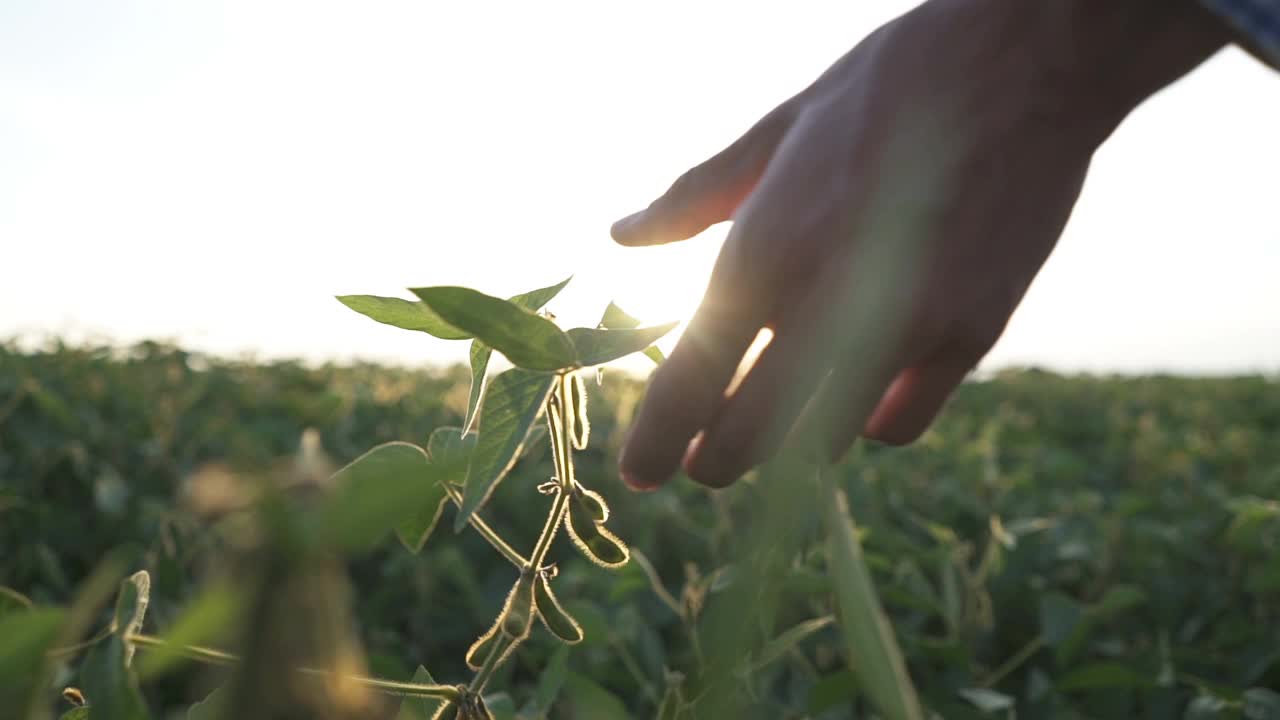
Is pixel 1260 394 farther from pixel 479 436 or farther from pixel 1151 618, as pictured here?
pixel 479 436

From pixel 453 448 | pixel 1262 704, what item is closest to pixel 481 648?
pixel 453 448

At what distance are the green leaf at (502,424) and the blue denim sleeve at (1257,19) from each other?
A: 0.65 meters

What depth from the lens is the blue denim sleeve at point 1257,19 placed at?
80 cm

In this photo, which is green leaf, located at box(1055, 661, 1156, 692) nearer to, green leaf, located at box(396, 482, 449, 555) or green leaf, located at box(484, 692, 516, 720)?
green leaf, located at box(484, 692, 516, 720)

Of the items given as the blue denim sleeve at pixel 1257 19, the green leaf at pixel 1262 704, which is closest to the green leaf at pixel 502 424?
the blue denim sleeve at pixel 1257 19

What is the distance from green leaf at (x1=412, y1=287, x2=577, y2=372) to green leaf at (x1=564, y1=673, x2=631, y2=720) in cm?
53

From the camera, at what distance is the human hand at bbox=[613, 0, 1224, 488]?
30.2 inches

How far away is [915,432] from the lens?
1093 mm

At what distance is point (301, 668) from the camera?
267mm

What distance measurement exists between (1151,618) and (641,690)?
4.46 ft

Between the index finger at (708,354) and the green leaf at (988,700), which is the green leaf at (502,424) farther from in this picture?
the green leaf at (988,700)

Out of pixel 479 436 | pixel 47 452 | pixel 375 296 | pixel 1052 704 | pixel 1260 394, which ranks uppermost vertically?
pixel 375 296

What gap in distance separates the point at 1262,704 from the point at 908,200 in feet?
3.12

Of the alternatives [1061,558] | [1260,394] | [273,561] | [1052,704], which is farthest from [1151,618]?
[1260,394]
